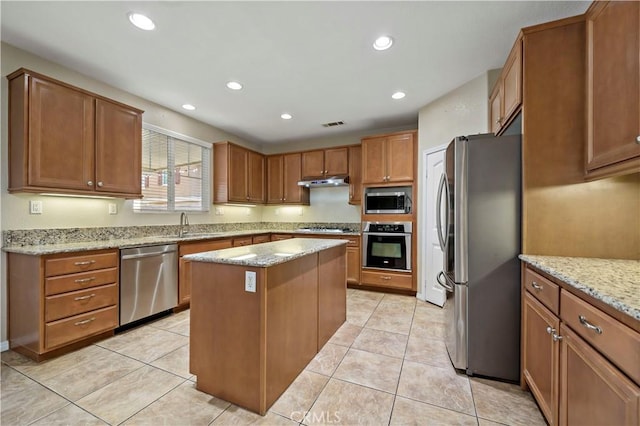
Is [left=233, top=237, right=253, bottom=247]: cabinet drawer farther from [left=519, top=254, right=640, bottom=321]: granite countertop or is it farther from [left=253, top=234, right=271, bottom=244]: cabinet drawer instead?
[left=519, top=254, right=640, bottom=321]: granite countertop

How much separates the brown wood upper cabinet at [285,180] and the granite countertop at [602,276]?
3.86 meters

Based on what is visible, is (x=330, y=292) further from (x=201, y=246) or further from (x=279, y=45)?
(x=279, y=45)

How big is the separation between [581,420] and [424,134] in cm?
Answer: 324

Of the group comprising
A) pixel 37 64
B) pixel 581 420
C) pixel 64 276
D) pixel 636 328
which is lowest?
pixel 581 420

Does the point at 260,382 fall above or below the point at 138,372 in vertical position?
above

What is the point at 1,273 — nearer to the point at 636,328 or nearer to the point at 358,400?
the point at 358,400

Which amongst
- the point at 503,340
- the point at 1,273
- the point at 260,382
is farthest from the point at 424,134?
the point at 1,273

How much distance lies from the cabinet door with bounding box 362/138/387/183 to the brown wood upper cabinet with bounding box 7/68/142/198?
119 inches

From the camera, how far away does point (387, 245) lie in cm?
399

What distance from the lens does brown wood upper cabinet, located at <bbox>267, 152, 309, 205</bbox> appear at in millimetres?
5082

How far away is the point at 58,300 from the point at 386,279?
364 cm

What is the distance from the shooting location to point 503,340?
1.85 m

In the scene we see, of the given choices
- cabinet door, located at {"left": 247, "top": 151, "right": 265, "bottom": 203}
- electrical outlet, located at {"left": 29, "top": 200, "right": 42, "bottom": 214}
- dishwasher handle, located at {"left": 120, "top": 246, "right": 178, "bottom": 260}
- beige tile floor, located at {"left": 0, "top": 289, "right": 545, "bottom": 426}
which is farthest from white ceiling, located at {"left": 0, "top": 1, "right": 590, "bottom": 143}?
beige tile floor, located at {"left": 0, "top": 289, "right": 545, "bottom": 426}

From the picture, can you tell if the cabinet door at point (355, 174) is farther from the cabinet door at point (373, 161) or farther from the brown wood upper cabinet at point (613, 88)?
the brown wood upper cabinet at point (613, 88)
